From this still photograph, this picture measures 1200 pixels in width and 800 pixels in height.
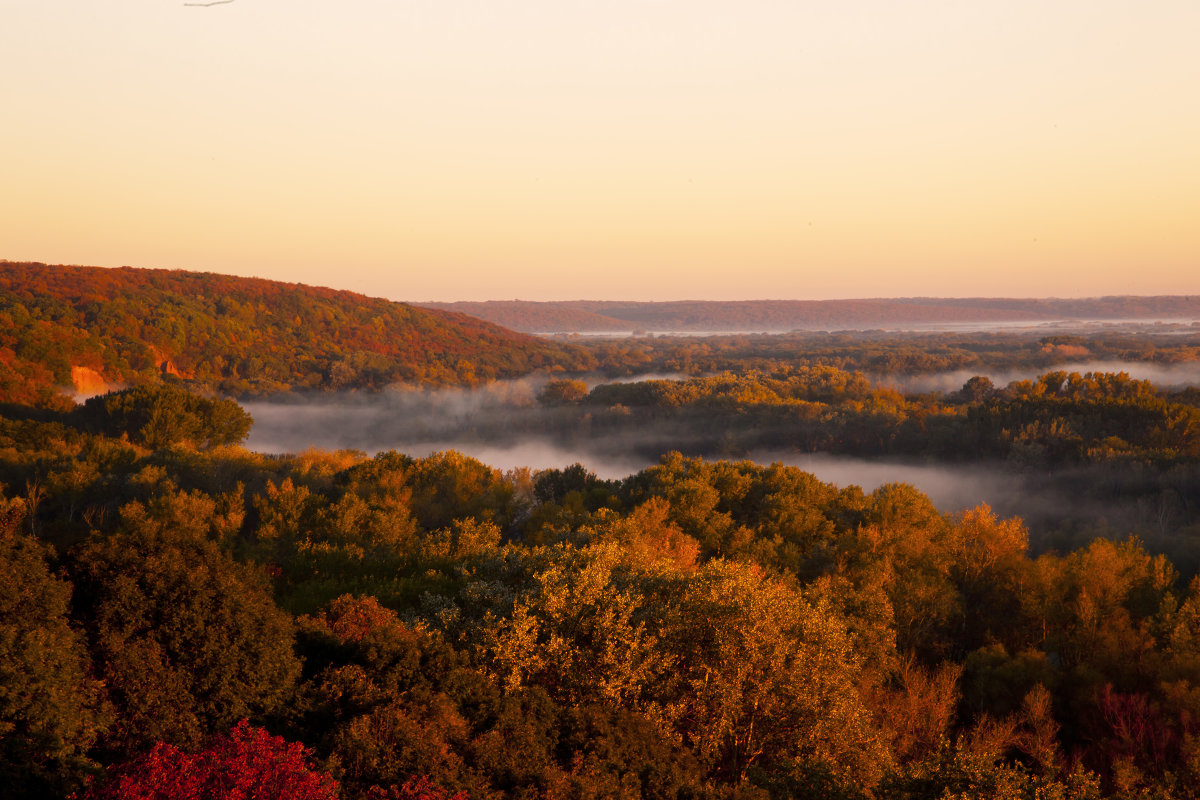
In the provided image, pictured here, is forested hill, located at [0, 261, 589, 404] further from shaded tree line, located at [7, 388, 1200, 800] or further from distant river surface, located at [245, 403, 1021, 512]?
shaded tree line, located at [7, 388, 1200, 800]

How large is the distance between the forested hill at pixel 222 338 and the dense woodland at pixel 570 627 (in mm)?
21613

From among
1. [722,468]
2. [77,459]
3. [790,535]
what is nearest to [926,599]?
[790,535]

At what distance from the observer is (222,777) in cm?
1134

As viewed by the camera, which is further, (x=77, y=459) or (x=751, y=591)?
(x=77, y=459)

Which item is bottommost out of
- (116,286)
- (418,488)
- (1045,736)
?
(1045,736)

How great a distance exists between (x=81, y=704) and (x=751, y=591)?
13.0 metres

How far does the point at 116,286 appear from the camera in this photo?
11081 cm

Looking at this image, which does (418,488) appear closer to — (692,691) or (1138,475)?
(692,691)

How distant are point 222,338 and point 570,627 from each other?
10732cm

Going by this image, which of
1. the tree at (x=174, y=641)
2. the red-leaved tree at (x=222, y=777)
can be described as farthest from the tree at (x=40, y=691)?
the red-leaved tree at (x=222, y=777)

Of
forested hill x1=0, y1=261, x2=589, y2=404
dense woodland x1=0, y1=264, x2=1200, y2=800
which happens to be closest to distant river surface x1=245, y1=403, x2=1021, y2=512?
dense woodland x1=0, y1=264, x2=1200, y2=800

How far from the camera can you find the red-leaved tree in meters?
11.0

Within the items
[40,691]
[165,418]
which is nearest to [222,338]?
[165,418]

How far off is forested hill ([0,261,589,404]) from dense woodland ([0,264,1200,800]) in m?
21.6
